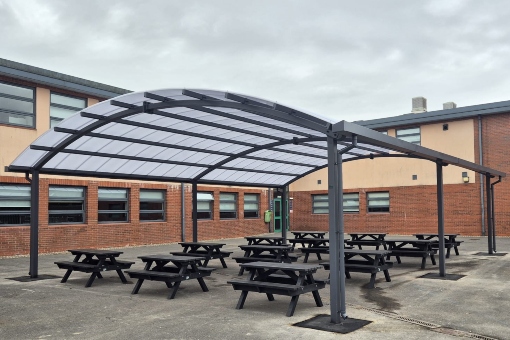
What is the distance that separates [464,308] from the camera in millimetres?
7508

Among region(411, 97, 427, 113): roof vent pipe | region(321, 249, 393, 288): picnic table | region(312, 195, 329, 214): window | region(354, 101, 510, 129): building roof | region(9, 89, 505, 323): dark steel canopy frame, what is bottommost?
region(321, 249, 393, 288): picnic table

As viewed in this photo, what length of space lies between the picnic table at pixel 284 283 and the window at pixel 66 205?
11.6 meters

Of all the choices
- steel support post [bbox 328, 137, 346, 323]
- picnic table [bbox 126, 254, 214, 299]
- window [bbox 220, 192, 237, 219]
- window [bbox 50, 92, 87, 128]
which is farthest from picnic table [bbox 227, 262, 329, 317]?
window [bbox 220, 192, 237, 219]

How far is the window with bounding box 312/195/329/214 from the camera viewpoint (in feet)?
95.5

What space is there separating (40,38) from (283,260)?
43.8 ft

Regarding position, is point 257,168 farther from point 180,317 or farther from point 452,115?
point 452,115

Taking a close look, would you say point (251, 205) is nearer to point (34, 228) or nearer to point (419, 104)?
point (419, 104)

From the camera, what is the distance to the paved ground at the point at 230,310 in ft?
20.1

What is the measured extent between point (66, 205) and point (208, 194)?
7645mm

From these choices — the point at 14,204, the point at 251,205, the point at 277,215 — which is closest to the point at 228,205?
the point at 251,205

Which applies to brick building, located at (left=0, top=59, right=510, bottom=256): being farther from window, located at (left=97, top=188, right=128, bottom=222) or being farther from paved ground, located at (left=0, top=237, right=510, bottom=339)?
paved ground, located at (left=0, top=237, right=510, bottom=339)

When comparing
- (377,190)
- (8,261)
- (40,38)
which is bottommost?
(8,261)

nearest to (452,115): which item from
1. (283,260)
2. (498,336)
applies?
(283,260)

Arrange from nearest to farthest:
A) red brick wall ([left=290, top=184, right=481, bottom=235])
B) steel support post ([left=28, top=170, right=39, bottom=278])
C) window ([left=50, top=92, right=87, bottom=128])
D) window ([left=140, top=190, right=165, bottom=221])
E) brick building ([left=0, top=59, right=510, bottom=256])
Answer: steel support post ([left=28, top=170, right=39, bottom=278]) → brick building ([left=0, top=59, right=510, bottom=256]) → window ([left=50, top=92, right=87, bottom=128]) → window ([left=140, top=190, right=165, bottom=221]) → red brick wall ([left=290, top=184, right=481, bottom=235])
